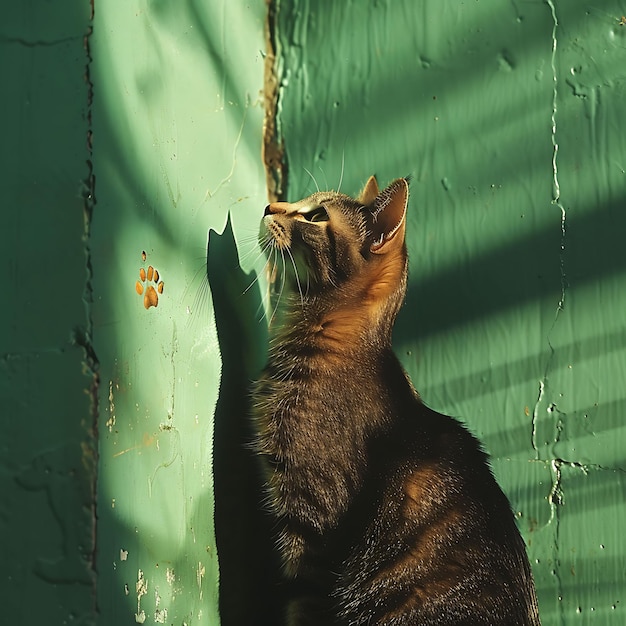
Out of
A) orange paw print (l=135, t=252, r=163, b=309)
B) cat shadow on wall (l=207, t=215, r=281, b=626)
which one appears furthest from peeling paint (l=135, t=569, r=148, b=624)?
orange paw print (l=135, t=252, r=163, b=309)

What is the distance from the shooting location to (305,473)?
2.22 m

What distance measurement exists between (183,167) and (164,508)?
94 centimetres

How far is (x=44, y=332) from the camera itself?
165 centimetres

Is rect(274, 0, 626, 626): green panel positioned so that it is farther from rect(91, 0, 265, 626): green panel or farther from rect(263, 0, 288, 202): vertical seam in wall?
rect(91, 0, 265, 626): green panel

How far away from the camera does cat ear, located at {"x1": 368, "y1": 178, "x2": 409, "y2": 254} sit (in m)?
2.38

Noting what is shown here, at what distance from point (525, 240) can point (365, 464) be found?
2.85 ft

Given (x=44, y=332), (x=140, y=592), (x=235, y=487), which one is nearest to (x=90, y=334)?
(x=44, y=332)

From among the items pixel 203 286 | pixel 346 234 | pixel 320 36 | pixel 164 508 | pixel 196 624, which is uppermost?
pixel 320 36

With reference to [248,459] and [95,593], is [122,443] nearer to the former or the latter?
[95,593]

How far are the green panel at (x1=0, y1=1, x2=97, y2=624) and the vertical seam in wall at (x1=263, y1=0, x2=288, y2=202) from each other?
3.80 feet

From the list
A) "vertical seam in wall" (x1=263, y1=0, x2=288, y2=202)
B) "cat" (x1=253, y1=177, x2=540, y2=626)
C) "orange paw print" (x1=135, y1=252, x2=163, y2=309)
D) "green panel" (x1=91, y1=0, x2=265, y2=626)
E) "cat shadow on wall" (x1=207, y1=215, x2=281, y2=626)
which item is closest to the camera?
"green panel" (x1=91, y1=0, x2=265, y2=626)

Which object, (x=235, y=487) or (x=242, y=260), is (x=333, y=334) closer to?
(x=242, y=260)

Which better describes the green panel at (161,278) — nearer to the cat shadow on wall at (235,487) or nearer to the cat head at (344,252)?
the cat shadow on wall at (235,487)

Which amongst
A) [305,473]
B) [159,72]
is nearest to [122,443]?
[305,473]
